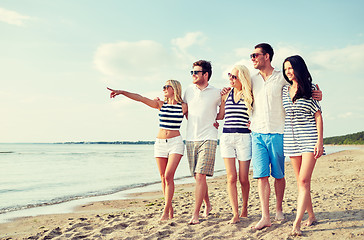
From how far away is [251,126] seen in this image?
444 cm

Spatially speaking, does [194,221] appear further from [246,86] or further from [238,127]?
[246,86]

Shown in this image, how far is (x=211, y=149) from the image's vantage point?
4691mm

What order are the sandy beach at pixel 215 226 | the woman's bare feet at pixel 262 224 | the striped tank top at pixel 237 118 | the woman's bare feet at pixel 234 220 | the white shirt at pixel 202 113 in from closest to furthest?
1. the sandy beach at pixel 215 226
2. the woman's bare feet at pixel 262 224
3. the striped tank top at pixel 237 118
4. the woman's bare feet at pixel 234 220
5. the white shirt at pixel 202 113

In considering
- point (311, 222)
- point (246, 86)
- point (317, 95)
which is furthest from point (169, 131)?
point (311, 222)

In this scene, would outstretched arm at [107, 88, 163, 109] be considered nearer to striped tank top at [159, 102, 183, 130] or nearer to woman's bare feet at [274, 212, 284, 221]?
striped tank top at [159, 102, 183, 130]

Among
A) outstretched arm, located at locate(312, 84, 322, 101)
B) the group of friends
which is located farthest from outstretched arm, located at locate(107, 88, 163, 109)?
outstretched arm, located at locate(312, 84, 322, 101)

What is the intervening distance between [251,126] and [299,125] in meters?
0.68

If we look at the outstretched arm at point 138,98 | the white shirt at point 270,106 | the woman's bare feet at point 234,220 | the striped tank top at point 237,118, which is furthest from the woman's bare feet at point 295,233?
the outstretched arm at point 138,98

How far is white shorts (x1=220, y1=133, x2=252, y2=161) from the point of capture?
4.48 m

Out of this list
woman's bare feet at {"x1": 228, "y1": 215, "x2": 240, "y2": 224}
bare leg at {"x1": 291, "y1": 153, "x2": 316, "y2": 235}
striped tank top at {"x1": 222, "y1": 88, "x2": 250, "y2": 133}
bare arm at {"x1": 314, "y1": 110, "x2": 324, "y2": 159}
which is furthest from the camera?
woman's bare feet at {"x1": 228, "y1": 215, "x2": 240, "y2": 224}

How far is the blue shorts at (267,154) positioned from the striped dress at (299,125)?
0.10 metres

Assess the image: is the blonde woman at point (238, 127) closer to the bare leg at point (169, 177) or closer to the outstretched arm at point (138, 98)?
the bare leg at point (169, 177)

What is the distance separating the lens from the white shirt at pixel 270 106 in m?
4.23

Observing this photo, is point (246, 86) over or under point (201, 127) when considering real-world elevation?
over
